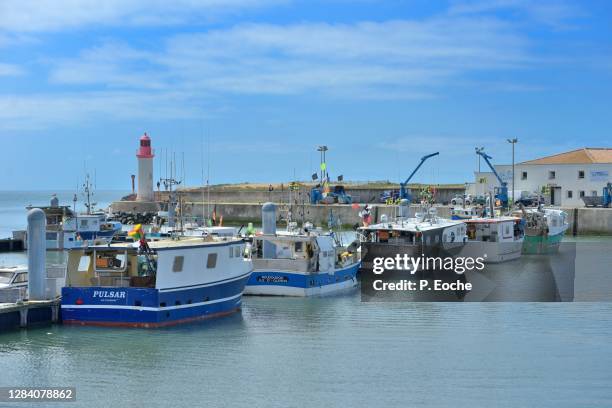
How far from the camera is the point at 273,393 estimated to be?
20.7 m

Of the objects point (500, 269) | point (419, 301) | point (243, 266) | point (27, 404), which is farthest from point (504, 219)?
point (27, 404)

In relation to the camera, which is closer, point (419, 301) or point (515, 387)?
point (515, 387)

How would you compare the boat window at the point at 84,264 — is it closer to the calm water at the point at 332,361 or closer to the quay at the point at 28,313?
the quay at the point at 28,313

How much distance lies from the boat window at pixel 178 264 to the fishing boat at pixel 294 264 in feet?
22.7

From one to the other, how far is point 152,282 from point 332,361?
23.0 feet

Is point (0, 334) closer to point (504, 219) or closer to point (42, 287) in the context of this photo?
point (42, 287)

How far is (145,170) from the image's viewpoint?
312ft

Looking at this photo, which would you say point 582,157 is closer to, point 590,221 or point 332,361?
point 590,221

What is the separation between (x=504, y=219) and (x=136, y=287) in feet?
101

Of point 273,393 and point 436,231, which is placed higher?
point 436,231

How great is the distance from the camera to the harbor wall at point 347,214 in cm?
7238

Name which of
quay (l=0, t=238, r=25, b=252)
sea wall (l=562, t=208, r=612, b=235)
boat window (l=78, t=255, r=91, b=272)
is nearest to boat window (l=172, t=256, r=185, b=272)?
boat window (l=78, t=255, r=91, b=272)

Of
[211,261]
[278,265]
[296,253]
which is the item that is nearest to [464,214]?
[296,253]

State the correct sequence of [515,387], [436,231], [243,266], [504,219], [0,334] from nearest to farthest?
1. [515,387]
2. [0,334]
3. [243,266]
4. [436,231]
5. [504,219]
